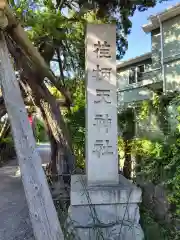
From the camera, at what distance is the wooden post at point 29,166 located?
2305 millimetres

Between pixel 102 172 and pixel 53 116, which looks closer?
pixel 102 172

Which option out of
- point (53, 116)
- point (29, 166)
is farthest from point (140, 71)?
point (29, 166)

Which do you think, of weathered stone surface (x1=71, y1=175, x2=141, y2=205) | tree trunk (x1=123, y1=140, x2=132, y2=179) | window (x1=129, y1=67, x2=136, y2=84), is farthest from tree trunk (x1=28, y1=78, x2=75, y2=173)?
window (x1=129, y1=67, x2=136, y2=84)

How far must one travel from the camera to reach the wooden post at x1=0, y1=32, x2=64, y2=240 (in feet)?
7.56

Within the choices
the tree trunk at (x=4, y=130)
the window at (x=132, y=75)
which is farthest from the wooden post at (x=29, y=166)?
the window at (x=132, y=75)

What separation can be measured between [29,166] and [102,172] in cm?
103

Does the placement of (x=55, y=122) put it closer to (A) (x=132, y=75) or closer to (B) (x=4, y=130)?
(B) (x=4, y=130)

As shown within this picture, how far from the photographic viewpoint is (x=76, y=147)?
859 cm

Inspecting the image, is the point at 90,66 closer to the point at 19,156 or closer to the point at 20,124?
the point at 20,124

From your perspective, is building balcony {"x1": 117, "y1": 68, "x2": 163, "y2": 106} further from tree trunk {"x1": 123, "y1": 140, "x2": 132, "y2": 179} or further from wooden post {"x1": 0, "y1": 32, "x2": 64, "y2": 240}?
wooden post {"x1": 0, "y1": 32, "x2": 64, "y2": 240}

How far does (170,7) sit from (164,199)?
852 cm

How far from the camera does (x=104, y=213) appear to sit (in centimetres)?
293

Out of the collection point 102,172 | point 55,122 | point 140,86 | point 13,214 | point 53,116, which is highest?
point 140,86

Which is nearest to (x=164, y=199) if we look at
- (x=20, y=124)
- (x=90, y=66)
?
(x=90, y=66)
